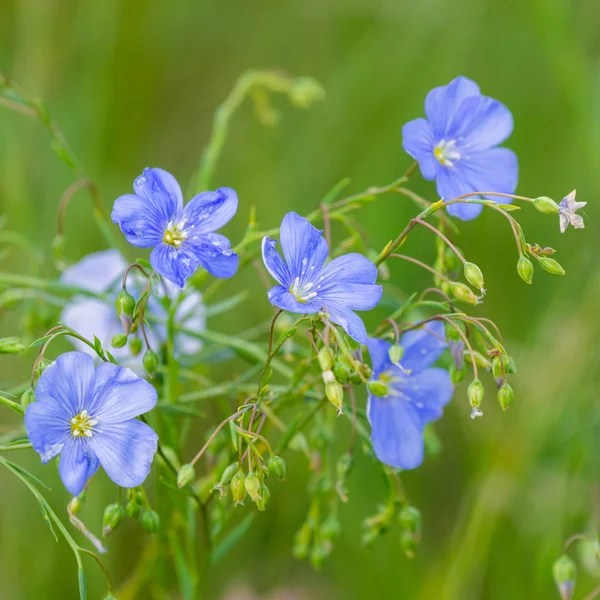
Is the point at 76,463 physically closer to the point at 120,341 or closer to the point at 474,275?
the point at 120,341

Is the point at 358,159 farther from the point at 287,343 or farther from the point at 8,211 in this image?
the point at 287,343

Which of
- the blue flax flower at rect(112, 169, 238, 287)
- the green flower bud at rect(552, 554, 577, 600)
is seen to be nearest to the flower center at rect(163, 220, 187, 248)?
the blue flax flower at rect(112, 169, 238, 287)

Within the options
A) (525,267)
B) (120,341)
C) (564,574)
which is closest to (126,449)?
(120,341)

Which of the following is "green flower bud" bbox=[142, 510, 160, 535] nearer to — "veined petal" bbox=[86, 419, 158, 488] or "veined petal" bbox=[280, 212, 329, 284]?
"veined petal" bbox=[86, 419, 158, 488]

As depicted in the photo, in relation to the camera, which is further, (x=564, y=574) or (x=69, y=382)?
(x=564, y=574)

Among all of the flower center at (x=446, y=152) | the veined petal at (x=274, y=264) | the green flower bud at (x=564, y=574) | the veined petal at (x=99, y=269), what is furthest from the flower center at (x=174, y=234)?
the green flower bud at (x=564, y=574)

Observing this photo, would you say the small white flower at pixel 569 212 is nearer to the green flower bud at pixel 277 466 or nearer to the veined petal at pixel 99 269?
the green flower bud at pixel 277 466

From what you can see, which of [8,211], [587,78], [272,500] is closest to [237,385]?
[272,500]
